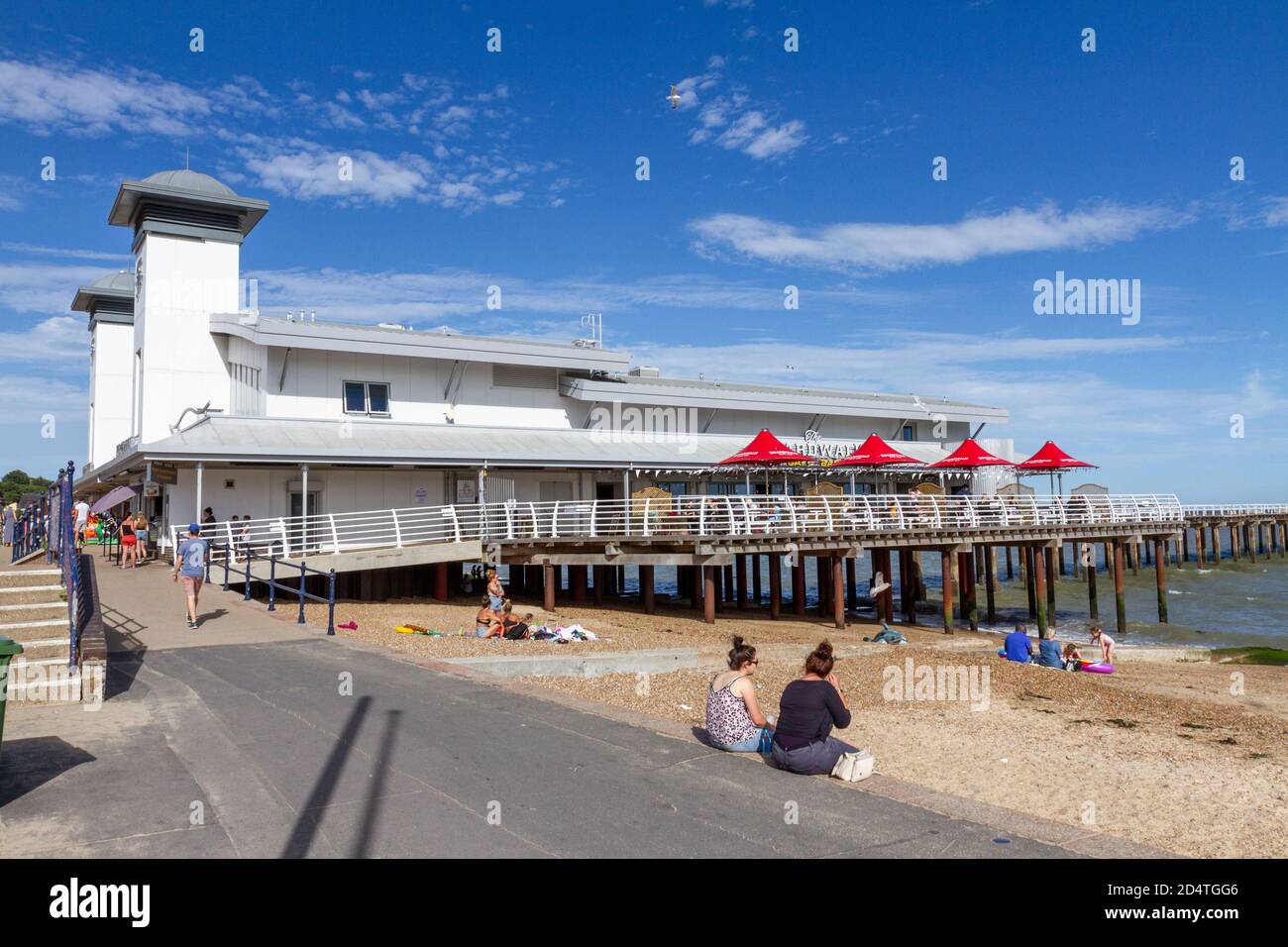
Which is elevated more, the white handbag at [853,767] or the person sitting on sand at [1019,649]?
the white handbag at [853,767]

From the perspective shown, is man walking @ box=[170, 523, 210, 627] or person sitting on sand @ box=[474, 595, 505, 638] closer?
man walking @ box=[170, 523, 210, 627]

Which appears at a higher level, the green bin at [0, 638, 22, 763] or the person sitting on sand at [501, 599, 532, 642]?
the green bin at [0, 638, 22, 763]

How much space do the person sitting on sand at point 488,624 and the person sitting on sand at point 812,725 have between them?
993cm

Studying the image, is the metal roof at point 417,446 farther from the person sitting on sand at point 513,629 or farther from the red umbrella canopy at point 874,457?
the person sitting on sand at point 513,629

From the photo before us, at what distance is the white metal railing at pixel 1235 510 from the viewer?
55378 mm

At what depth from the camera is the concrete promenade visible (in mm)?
5688

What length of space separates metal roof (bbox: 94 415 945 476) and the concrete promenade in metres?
14.3

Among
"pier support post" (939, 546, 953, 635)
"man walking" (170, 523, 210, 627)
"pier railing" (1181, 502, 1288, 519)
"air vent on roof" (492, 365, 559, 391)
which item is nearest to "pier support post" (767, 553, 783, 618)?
"pier support post" (939, 546, 953, 635)

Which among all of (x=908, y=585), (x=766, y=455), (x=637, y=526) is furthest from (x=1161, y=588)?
(x=637, y=526)

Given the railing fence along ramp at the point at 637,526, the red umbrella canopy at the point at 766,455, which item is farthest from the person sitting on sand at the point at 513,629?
the red umbrella canopy at the point at 766,455

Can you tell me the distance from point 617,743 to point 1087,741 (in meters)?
5.73

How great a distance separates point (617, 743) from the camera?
815 cm

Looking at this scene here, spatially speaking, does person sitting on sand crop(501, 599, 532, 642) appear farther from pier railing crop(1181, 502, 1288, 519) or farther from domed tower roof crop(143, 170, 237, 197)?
pier railing crop(1181, 502, 1288, 519)
